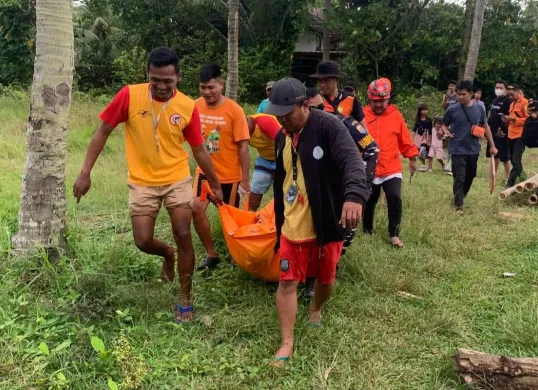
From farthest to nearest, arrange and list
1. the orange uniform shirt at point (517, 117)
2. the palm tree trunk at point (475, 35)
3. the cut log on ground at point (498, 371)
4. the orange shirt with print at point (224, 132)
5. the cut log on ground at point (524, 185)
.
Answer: the palm tree trunk at point (475, 35)
the orange uniform shirt at point (517, 117)
the cut log on ground at point (524, 185)
the orange shirt with print at point (224, 132)
the cut log on ground at point (498, 371)

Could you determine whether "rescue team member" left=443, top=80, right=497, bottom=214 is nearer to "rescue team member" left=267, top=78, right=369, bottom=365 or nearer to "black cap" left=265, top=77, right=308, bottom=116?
"rescue team member" left=267, top=78, right=369, bottom=365

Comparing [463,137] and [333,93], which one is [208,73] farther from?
[463,137]

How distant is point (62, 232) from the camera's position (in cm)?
392

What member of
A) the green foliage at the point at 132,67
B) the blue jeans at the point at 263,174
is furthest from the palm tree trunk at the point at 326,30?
the blue jeans at the point at 263,174

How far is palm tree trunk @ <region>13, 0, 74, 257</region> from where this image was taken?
144 inches

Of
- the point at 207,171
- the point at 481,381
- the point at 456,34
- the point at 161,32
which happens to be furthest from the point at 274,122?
the point at 161,32

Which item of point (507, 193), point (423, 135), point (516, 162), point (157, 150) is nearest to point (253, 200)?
point (157, 150)

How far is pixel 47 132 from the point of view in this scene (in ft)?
12.2

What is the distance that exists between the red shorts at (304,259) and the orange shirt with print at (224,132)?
1.59 meters

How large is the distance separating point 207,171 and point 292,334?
137cm

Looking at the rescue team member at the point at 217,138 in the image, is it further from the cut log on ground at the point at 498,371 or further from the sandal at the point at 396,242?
the cut log on ground at the point at 498,371

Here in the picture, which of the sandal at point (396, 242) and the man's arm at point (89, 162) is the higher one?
the man's arm at point (89, 162)

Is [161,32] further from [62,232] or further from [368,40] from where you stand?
[62,232]

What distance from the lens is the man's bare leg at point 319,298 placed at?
3.45 metres
